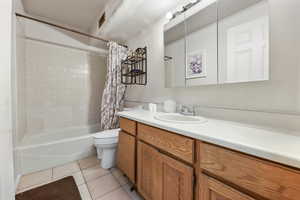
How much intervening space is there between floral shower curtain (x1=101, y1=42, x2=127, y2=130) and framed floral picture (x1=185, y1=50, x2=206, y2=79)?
1.20 metres

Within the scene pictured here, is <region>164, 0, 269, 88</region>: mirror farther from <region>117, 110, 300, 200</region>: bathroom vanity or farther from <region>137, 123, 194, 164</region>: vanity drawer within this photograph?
<region>137, 123, 194, 164</region>: vanity drawer

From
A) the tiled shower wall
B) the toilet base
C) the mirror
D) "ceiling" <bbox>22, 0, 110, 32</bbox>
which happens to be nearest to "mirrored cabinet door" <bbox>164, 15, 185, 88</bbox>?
the mirror

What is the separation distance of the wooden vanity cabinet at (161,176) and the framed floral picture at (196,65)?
799 millimetres

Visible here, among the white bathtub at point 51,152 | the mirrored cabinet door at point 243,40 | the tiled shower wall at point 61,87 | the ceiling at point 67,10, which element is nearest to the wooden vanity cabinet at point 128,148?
the white bathtub at point 51,152

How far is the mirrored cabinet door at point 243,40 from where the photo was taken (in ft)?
2.69

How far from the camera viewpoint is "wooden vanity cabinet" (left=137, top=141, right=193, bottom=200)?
72cm

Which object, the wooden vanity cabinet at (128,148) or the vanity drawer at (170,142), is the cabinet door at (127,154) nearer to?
the wooden vanity cabinet at (128,148)

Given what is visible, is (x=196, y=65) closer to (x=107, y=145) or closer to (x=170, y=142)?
(x=170, y=142)

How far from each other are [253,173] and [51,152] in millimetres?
2120

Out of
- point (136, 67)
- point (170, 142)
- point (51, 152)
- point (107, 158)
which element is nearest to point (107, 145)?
point (107, 158)

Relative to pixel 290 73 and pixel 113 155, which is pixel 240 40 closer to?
pixel 290 73

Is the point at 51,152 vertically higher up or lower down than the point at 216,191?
lower down

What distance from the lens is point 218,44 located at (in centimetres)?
106

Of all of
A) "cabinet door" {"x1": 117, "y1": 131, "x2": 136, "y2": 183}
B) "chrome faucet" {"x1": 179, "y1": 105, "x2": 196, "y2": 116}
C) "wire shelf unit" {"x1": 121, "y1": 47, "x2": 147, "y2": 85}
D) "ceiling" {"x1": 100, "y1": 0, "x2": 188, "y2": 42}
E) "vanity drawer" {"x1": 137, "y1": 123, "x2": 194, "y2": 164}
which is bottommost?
"cabinet door" {"x1": 117, "y1": 131, "x2": 136, "y2": 183}
